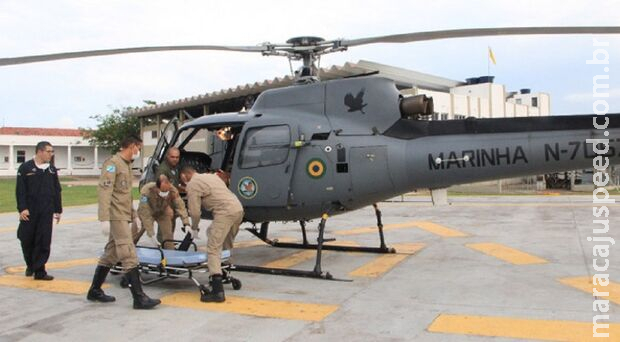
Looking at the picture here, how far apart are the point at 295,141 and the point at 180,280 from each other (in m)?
2.52

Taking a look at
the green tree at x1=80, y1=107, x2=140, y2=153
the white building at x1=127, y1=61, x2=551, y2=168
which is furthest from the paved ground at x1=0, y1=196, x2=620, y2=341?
the green tree at x1=80, y1=107, x2=140, y2=153

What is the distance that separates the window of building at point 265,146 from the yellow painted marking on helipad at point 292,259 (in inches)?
68.3

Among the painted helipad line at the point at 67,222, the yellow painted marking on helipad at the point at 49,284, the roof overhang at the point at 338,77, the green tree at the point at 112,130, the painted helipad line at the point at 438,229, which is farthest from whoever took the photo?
the green tree at the point at 112,130

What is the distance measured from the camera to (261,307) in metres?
5.86

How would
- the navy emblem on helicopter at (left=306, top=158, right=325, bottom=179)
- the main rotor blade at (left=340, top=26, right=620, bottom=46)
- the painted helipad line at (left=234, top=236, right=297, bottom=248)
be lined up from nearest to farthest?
the main rotor blade at (left=340, top=26, right=620, bottom=46)
the navy emblem on helicopter at (left=306, top=158, right=325, bottom=179)
the painted helipad line at (left=234, top=236, right=297, bottom=248)

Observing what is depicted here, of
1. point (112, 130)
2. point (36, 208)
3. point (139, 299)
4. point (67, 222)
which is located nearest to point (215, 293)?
point (139, 299)

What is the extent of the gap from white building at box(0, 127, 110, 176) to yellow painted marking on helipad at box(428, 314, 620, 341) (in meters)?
67.9

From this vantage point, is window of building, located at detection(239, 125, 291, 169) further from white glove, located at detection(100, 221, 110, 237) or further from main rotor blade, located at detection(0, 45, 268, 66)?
white glove, located at detection(100, 221, 110, 237)

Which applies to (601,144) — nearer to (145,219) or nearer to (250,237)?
(145,219)

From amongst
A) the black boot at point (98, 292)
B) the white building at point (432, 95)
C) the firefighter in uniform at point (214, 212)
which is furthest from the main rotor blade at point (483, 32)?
the white building at point (432, 95)

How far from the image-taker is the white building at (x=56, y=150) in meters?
67.2

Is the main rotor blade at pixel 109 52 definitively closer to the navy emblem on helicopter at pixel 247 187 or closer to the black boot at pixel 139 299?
the navy emblem on helicopter at pixel 247 187

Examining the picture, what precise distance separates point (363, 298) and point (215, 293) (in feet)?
5.63

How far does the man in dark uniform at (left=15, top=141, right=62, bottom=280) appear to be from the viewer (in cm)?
735
